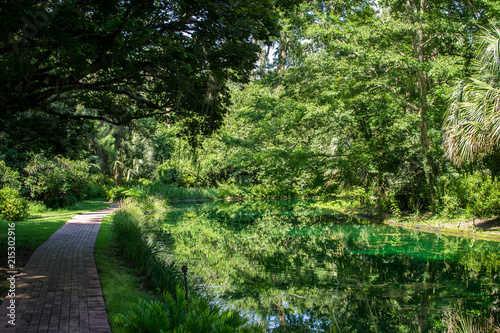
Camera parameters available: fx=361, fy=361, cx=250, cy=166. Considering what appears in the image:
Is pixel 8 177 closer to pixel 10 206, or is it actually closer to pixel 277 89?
pixel 10 206

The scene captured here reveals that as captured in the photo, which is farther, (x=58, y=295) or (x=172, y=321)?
(x=58, y=295)

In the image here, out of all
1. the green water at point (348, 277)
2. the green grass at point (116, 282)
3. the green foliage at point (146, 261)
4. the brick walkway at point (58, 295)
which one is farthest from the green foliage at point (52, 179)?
the brick walkway at point (58, 295)

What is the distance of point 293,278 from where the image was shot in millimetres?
8086

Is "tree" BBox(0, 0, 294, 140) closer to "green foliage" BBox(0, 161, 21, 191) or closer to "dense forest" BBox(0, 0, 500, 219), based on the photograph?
"dense forest" BBox(0, 0, 500, 219)

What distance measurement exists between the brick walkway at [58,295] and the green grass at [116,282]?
0.13 meters

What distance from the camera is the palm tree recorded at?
463 inches

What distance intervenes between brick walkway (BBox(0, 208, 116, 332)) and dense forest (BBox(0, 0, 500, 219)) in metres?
2.63

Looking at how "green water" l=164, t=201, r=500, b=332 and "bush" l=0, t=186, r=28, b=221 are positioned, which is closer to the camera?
"green water" l=164, t=201, r=500, b=332

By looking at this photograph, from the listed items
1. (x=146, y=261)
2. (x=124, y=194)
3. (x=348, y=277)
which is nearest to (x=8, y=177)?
(x=124, y=194)

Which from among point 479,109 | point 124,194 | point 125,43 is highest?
point 125,43

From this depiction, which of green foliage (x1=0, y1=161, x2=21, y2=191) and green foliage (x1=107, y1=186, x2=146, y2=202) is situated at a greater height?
green foliage (x1=0, y1=161, x2=21, y2=191)

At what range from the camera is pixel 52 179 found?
696 inches

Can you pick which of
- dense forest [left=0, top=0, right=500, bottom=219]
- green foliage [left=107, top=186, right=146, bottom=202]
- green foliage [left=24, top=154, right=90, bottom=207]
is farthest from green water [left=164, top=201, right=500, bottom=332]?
green foliage [left=107, top=186, right=146, bottom=202]

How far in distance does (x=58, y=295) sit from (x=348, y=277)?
5.81 m
